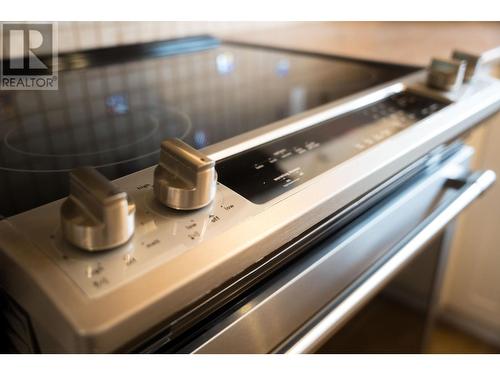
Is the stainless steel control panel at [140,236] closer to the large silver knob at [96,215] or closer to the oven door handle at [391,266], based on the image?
the large silver knob at [96,215]

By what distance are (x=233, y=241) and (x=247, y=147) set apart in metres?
0.16

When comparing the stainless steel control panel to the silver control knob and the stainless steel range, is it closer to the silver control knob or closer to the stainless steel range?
the stainless steel range

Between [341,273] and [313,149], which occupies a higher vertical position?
[313,149]

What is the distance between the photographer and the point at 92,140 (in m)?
0.51

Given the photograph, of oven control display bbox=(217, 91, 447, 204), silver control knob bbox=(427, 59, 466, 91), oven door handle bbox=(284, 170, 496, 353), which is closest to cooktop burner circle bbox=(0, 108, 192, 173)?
oven control display bbox=(217, 91, 447, 204)

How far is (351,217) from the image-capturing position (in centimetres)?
49

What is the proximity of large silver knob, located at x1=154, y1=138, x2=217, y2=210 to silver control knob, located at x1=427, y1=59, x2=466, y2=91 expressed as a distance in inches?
17.4

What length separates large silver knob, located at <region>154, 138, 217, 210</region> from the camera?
328 mm

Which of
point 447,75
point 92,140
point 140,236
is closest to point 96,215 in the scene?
point 140,236

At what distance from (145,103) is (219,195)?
317 millimetres

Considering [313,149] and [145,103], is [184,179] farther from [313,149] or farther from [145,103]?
[145,103]

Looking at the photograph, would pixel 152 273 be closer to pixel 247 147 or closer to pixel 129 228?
pixel 129 228

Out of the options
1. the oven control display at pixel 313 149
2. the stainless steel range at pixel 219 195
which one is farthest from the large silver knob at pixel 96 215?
the oven control display at pixel 313 149
